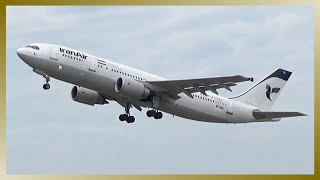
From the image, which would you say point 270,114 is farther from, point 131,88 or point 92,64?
point 92,64

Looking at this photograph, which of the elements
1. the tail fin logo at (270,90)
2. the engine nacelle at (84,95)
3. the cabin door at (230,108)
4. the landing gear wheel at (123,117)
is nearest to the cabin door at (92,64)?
the engine nacelle at (84,95)

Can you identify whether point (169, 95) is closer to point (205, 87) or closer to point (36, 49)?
point (205, 87)

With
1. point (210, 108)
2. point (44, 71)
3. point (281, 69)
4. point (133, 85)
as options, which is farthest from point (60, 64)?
point (281, 69)

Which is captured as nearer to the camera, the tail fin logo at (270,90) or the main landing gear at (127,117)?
the main landing gear at (127,117)

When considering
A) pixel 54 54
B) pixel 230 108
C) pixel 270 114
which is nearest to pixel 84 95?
pixel 54 54

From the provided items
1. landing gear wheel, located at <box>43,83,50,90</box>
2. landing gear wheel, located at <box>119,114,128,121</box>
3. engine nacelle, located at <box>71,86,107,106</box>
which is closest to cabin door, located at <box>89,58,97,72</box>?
landing gear wheel, located at <box>43,83,50,90</box>

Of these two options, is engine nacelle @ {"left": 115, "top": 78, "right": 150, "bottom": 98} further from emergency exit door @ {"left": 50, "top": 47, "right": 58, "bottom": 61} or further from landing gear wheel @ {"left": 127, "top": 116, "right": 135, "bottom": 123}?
landing gear wheel @ {"left": 127, "top": 116, "right": 135, "bottom": 123}

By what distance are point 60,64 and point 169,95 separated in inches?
256

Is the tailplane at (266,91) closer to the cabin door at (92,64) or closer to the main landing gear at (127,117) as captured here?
the main landing gear at (127,117)

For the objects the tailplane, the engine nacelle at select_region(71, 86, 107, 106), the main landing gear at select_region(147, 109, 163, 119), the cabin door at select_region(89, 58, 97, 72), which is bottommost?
the main landing gear at select_region(147, 109, 163, 119)

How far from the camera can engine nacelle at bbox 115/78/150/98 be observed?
39.7m

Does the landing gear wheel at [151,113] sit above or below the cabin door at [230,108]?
below

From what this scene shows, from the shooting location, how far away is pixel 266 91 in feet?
163

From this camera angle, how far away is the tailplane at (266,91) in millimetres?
47719
